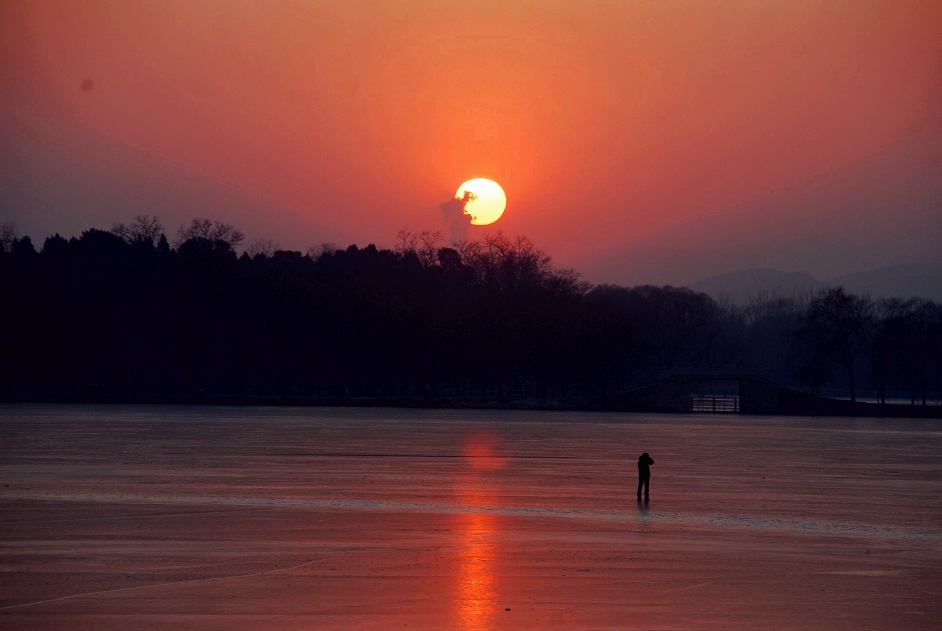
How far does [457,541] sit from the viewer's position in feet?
76.5

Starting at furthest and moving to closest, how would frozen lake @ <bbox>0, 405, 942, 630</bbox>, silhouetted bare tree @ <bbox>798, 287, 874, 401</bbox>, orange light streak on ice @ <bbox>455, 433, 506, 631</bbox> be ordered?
1. silhouetted bare tree @ <bbox>798, 287, 874, 401</bbox>
2. frozen lake @ <bbox>0, 405, 942, 630</bbox>
3. orange light streak on ice @ <bbox>455, 433, 506, 631</bbox>

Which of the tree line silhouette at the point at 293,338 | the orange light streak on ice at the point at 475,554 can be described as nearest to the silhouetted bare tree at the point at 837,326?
the tree line silhouette at the point at 293,338

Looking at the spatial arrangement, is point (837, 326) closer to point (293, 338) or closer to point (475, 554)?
point (293, 338)

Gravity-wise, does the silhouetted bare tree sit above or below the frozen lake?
above

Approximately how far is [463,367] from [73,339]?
44087mm

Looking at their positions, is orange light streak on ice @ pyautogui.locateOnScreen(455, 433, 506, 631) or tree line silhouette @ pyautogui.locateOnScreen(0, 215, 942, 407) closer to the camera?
orange light streak on ice @ pyautogui.locateOnScreen(455, 433, 506, 631)

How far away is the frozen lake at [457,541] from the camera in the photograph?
16984 millimetres

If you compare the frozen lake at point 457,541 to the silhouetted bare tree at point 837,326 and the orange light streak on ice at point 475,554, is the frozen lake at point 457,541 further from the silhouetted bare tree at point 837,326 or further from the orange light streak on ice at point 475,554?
the silhouetted bare tree at point 837,326

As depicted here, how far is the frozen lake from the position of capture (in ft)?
55.7

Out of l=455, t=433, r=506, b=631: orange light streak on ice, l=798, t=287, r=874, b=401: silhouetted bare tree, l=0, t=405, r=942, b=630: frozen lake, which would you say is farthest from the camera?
l=798, t=287, r=874, b=401: silhouetted bare tree

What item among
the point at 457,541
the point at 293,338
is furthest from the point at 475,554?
the point at 293,338

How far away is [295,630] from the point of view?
1562 centimetres

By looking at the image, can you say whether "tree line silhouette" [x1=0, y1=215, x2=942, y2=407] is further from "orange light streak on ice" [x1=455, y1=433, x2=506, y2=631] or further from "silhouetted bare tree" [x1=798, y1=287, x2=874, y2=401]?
"orange light streak on ice" [x1=455, y1=433, x2=506, y2=631]

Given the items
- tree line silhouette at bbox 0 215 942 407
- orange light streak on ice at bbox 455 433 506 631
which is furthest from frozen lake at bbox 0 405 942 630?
tree line silhouette at bbox 0 215 942 407
